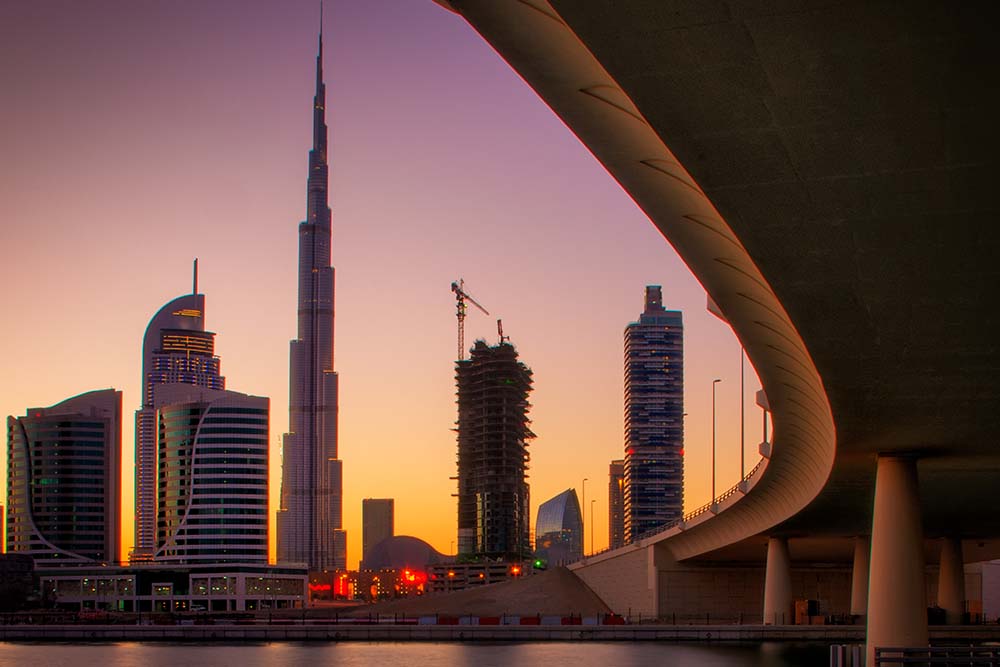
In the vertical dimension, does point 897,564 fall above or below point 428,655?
above

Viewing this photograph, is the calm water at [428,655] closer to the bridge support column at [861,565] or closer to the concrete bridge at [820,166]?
the bridge support column at [861,565]

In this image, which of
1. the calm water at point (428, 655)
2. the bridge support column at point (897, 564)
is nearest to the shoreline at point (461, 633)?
the calm water at point (428, 655)

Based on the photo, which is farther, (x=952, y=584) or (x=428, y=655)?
(x=952, y=584)

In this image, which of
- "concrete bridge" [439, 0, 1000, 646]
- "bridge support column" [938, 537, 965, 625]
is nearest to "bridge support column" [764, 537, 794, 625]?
"bridge support column" [938, 537, 965, 625]

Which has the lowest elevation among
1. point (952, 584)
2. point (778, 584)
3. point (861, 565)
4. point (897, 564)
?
point (952, 584)

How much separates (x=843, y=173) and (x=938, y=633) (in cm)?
8118

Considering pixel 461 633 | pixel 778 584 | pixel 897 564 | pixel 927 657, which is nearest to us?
pixel 927 657

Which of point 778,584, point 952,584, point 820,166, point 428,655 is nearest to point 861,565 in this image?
point 778,584

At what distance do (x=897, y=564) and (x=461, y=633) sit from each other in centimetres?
6381

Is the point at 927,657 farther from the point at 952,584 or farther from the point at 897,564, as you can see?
the point at 952,584

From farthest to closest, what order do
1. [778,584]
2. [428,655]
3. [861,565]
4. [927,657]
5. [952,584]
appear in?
[952,584] < [778,584] < [861,565] < [428,655] < [927,657]

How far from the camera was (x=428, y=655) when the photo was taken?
8144 cm

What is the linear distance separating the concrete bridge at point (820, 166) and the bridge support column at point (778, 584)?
183ft

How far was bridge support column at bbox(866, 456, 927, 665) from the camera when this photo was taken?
43938 mm
